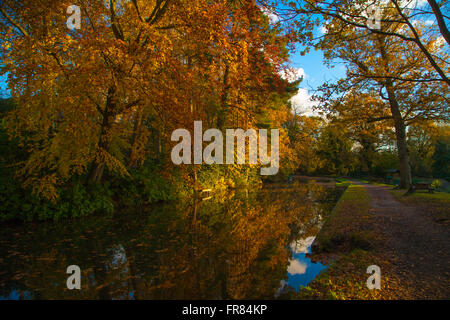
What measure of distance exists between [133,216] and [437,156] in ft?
153

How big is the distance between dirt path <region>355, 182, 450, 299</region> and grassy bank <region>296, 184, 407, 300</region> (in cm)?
21

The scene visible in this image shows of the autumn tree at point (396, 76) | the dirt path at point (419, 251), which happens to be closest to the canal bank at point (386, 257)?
the dirt path at point (419, 251)

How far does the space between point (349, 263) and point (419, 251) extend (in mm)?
1915

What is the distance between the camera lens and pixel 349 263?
16.8 feet

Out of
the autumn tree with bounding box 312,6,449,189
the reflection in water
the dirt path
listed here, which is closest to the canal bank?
the dirt path

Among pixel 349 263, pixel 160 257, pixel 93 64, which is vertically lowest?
pixel 160 257

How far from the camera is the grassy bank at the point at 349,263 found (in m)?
3.86

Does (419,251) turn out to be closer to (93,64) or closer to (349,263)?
(349,263)

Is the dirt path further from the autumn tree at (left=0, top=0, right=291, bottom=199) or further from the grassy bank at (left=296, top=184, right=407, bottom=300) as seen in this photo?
the autumn tree at (left=0, top=0, right=291, bottom=199)

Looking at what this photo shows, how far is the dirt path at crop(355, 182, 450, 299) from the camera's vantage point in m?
4.07

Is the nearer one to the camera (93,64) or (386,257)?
(386,257)

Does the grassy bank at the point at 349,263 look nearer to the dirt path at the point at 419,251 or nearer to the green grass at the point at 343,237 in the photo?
the green grass at the point at 343,237

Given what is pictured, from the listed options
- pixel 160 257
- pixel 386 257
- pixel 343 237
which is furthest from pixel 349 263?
pixel 160 257

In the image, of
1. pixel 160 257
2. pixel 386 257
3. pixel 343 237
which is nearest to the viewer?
Result: pixel 386 257
